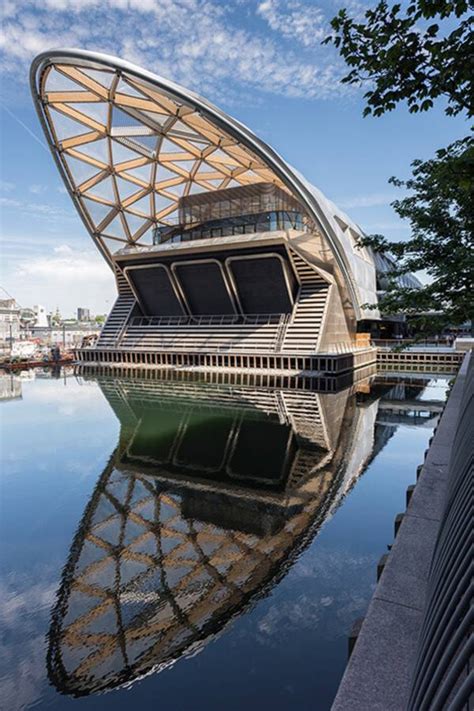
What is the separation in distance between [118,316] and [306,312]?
17.9m

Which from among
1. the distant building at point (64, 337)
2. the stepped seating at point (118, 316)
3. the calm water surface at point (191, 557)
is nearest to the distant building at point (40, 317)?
the distant building at point (64, 337)

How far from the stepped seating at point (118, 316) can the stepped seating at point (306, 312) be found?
15.9m

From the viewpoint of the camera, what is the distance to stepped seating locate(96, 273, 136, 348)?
38.1m

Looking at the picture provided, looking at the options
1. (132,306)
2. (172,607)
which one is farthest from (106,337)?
(172,607)

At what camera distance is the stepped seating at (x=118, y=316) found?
125 ft

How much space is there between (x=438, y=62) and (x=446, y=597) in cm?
439

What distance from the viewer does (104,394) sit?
76.8ft

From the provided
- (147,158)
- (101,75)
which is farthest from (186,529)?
(147,158)

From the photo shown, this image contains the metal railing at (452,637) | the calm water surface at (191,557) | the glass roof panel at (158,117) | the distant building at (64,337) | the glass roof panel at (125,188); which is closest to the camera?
the metal railing at (452,637)

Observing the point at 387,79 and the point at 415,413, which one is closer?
the point at 387,79

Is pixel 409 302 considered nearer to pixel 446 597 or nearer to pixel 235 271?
pixel 446 597

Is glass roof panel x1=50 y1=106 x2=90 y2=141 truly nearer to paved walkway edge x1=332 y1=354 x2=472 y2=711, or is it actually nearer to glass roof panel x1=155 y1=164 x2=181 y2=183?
glass roof panel x1=155 y1=164 x2=181 y2=183

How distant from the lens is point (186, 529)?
25.3ft

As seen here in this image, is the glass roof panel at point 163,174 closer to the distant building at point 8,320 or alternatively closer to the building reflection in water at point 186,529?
the building reflection in water at point 186,529
